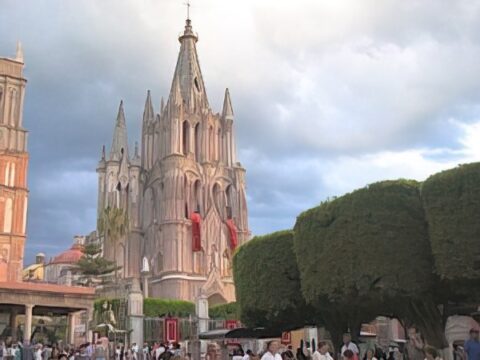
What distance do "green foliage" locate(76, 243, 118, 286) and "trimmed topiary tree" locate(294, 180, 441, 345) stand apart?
1458 inches

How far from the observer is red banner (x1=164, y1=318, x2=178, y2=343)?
40281mm

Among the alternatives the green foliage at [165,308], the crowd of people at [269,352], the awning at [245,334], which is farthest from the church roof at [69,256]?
the awning at [245,334]

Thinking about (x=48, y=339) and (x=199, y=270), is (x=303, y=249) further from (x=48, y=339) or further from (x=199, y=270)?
(x=199, y=270)

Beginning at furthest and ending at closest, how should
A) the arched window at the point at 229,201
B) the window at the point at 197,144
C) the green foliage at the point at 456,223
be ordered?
the window at the point at 197,144 < the arched window at the point at 229,201 < the green foliage at the point at 456,223

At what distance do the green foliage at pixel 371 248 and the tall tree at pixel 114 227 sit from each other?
44.8 metres

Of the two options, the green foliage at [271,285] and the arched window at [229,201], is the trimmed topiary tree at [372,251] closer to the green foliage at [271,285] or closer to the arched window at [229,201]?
the green foliage at [271,285]

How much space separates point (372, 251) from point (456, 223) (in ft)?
9.37

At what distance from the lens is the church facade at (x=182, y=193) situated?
2313 inches

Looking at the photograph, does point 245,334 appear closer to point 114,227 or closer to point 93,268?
point 93,268

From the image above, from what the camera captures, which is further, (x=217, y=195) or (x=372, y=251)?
(x=217, y=195)

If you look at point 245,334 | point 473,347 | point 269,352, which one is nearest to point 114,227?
point 245,334

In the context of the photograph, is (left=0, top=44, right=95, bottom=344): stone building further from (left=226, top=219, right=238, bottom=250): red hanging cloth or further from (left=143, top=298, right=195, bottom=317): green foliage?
(left=226, top=219, right=238, bottom=250): red hanging cloth

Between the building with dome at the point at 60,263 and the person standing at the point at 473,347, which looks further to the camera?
the building with dome at the point at 60,263

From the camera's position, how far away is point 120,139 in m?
70.8
